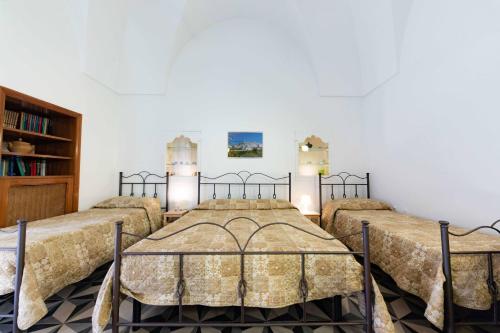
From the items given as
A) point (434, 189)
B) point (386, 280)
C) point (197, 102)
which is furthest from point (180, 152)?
point (434, 189)

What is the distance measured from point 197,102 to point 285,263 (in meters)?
3.26

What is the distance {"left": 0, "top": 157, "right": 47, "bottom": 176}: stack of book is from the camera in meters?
2.28

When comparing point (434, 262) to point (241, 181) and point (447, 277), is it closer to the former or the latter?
point (447, 277)

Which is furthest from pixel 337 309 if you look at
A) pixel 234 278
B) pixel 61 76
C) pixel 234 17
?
pixel 234 17

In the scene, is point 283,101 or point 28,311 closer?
point 28,311

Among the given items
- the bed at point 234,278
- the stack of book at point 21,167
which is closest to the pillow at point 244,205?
the bed at point 234,278

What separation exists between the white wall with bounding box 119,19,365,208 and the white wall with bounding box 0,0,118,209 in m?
0.35

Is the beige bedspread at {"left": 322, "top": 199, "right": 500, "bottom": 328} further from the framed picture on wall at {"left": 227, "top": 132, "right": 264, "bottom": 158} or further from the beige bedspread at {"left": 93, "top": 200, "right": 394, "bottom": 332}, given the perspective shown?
the framed picture on wall at {"left": 227, "top": 132, "right": 264, "bottom": 158}

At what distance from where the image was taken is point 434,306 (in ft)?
4.39

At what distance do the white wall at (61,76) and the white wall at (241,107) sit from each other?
0.35 m

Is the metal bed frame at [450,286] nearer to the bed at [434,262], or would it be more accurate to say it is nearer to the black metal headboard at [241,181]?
the bed at [434,262]

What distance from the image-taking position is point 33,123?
2.62m

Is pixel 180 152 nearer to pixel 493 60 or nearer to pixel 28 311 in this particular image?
pixel 28 311

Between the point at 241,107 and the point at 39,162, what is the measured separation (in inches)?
120
